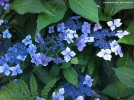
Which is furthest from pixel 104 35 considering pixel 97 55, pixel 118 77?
pixel 118 77

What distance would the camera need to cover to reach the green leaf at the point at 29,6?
87.2 inches

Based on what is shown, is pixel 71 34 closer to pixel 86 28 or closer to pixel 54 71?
pixel 86 28

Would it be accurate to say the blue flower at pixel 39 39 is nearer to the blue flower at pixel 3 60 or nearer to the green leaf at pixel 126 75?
the blue flower at pixel 3 60

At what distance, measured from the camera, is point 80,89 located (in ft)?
7.39

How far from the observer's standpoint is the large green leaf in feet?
7.53

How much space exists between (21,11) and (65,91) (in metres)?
0.58

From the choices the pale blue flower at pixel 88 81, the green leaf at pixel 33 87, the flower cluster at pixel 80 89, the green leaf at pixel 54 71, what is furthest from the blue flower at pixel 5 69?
the pale blue flower at pixel 88 81

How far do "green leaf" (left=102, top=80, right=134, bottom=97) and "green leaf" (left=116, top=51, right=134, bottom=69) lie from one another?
121 mm

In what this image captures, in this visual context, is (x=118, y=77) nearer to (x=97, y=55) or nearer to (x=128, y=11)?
(x=97, y=55)

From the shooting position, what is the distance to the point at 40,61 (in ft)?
7.28

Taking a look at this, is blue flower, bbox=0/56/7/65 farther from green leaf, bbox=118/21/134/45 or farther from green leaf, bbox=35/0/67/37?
green leaf, bbox=118/21/134/45

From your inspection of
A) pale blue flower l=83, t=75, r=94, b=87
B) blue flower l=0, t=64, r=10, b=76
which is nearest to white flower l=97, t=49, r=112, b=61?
pale blue flower l=83, t=75, r=94, b=87

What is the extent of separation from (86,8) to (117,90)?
0.57 m

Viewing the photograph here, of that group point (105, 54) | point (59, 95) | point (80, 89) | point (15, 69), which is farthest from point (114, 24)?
point (15, 69)
